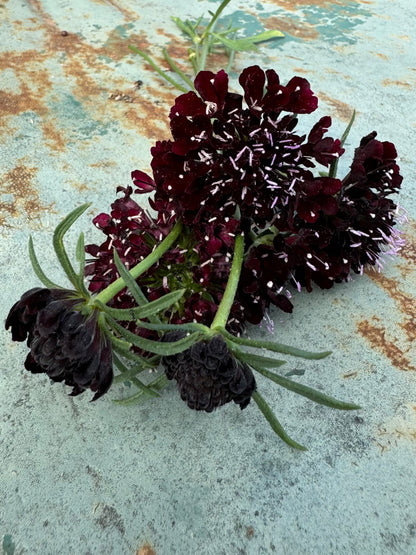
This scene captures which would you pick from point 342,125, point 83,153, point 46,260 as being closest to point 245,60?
point 342,125

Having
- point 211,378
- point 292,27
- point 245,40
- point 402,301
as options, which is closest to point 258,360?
point 211,378

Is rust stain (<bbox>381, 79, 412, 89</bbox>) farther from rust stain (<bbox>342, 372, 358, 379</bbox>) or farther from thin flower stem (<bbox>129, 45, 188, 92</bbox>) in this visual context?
rust stain (<bbox>342, 372, 358, 379</bbox>)

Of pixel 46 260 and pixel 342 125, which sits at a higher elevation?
pixel 342 125

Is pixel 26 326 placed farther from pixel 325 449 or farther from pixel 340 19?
pixel 340 19

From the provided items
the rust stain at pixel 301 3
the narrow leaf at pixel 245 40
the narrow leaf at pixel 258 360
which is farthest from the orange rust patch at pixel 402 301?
the rust stain at pixel 301 3

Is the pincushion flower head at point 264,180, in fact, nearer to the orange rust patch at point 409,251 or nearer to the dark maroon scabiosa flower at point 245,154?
the dark maroon scabiosa flower at point 245,154

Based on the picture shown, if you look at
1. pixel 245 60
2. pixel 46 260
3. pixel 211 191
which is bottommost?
pixel 46 260

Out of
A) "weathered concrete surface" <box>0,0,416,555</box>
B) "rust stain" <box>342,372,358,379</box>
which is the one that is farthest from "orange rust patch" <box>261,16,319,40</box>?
"rust stain" <box>342,372,358,379</box>
